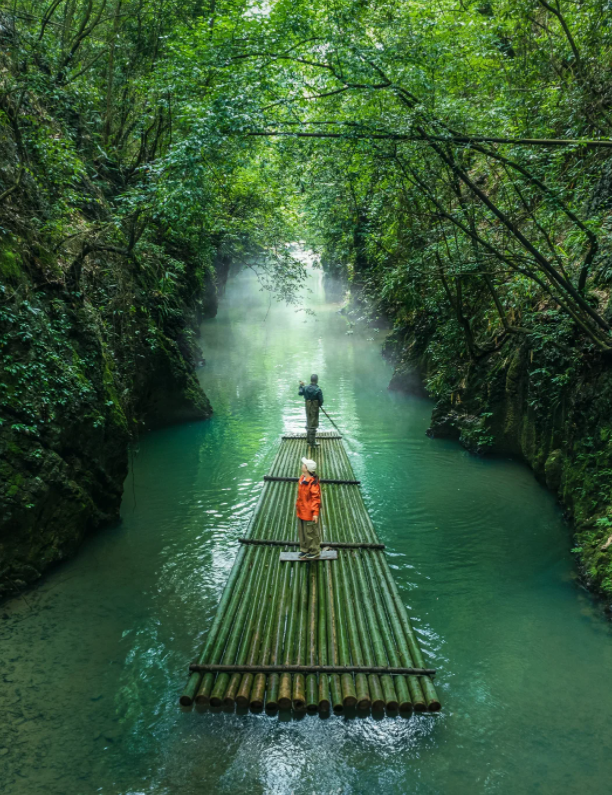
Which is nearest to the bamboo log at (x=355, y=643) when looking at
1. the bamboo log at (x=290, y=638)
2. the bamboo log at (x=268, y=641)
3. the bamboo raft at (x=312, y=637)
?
the bamboo raft at (x=312, y=637)

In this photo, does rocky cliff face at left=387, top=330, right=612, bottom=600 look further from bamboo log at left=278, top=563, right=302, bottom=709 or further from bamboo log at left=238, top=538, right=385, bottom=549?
bamboo log at left=278, top=563, right=302, bottom=709

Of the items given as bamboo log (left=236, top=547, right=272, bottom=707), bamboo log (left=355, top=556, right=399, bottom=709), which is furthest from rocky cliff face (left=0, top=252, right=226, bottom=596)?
bamboo log (left=355, top=556, right=399, bottom=709)

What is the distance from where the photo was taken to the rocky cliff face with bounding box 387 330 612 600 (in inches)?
311

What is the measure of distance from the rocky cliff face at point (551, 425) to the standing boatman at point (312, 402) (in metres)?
3.86

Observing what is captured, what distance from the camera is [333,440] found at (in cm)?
1394

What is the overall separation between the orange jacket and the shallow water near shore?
5.86ft

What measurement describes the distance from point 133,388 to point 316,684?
991cm

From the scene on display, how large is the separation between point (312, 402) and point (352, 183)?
5.40 metres

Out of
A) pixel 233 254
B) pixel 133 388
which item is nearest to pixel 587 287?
pixel 133 388

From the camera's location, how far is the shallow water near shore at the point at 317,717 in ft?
14.6

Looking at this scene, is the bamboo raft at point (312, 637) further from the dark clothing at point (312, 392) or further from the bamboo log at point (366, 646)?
the dark clothing at point (312, 392)

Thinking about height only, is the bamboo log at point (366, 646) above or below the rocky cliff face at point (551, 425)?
below

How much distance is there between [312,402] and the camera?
12695 mm

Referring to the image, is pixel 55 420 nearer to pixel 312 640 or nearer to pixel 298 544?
pixel 298 544
